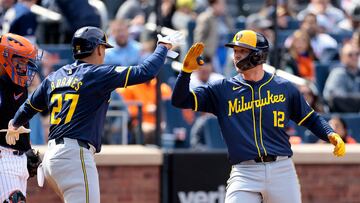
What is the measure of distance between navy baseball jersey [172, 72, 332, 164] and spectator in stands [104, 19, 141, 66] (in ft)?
14.2

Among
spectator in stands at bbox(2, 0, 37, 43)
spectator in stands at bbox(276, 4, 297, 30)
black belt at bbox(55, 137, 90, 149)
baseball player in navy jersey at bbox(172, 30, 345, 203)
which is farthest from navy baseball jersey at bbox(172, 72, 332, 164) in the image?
spectator in stands at bbox(276, 4, 297, 30)

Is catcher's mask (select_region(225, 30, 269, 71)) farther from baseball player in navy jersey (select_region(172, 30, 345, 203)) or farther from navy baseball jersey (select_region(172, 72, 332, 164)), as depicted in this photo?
navy baseball jersey (select_region(172, 72, 332, 164))

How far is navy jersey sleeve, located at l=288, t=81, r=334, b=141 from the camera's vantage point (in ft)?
25.7

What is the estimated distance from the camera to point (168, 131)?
11.7m

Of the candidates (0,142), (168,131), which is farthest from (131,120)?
(0,142)

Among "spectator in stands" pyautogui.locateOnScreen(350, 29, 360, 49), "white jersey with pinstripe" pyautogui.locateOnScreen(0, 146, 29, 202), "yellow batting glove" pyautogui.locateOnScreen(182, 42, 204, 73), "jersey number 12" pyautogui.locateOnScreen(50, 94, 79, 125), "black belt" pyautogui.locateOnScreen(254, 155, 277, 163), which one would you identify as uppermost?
"yellow batting glove" pyautogui.locateOnScreen(182, 42, 204, 73)

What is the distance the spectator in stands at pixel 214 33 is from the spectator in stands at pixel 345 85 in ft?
4.77

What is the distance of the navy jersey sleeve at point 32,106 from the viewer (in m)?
7.54

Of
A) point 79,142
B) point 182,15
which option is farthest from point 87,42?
point 182,15

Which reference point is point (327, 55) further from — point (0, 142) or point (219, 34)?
point (0, 142)

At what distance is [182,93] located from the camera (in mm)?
7641

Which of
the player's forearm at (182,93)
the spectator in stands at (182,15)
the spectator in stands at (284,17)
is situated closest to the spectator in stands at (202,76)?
the spectator in stands at (182,15)

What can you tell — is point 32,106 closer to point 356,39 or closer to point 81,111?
point 81,111

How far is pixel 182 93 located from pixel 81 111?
0.82m
